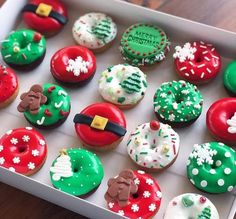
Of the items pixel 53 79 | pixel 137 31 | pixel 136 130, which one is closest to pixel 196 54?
pixel 137 31

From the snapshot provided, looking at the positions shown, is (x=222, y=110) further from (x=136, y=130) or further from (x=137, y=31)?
(x=137, y=31)

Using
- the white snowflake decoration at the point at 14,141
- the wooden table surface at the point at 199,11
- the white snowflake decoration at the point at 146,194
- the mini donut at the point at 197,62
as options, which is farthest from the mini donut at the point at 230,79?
the white snowflake decoration at the point at 14,141

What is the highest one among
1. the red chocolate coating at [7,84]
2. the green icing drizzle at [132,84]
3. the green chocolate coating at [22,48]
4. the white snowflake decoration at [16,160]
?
the green icing drizzle at [132,84]

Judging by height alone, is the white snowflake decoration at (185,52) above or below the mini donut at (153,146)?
above

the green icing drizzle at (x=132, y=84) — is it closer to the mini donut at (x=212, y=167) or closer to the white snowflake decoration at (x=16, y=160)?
the mini donut at (x=212, y=167)

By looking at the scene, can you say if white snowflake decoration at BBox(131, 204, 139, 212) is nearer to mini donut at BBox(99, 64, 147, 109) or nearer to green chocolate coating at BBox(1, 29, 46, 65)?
mini donut at BBox(99, 64, 147, 109)

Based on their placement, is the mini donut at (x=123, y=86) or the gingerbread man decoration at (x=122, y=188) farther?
the mini donut at (x=123, y=86)

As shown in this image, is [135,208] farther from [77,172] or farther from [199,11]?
[199,11]

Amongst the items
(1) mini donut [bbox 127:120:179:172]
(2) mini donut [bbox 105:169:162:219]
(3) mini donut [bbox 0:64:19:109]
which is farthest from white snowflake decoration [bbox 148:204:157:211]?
(3) mini donut [bbox 0:64:19:109]
